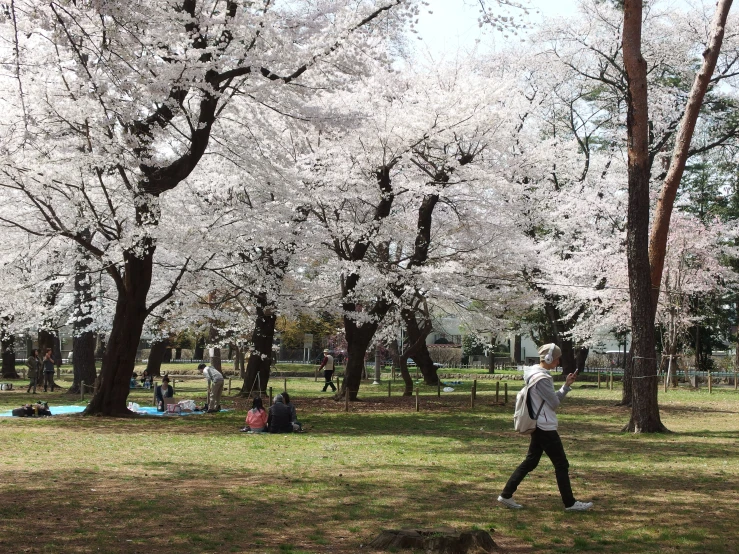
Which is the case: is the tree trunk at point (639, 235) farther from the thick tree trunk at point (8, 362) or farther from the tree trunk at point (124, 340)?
the thick tree trunk at point (8, 362)

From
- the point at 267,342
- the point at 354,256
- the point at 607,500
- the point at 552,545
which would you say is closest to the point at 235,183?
the point at 354,256

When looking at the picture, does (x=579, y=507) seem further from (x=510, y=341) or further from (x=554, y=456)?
(x=510, y=341)

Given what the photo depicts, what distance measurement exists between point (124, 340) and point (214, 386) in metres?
2.55

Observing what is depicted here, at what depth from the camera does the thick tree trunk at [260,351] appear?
2537 cm

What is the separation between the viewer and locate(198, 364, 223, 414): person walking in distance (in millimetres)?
19828

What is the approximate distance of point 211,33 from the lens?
48.2 ft

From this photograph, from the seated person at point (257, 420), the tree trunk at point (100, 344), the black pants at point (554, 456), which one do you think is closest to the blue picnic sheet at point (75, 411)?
the seated person at point (257, 420)

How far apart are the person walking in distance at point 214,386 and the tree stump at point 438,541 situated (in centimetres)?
1393

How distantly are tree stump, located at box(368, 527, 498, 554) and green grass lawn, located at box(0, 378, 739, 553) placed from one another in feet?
0.90

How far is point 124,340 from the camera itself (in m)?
18.5

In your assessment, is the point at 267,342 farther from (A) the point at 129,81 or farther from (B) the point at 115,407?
(A) the point at 129,81

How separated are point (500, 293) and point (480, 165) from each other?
5234 mm

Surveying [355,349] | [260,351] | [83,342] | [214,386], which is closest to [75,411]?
[214,386]

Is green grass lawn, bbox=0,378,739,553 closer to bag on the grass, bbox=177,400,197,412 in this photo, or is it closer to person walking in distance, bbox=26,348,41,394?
bag on the grass, bbox=177,400,197,412
